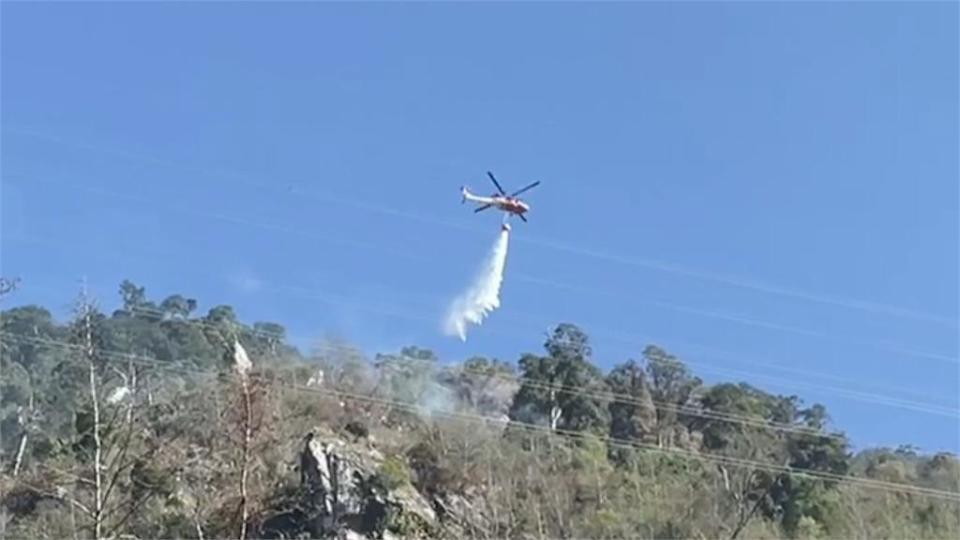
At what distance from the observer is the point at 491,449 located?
108 feet

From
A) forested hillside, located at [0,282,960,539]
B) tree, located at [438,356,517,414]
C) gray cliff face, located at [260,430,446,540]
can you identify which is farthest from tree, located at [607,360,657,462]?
gray cliff face, located at [260,430,446,540]

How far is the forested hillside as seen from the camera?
2722 cm

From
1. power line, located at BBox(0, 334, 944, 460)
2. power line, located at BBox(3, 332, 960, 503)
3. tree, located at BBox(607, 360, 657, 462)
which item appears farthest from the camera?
tree, located at BBox(607, 360, 657, 462)

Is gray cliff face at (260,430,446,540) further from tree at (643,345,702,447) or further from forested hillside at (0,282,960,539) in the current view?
tree at (643,345,702,447)

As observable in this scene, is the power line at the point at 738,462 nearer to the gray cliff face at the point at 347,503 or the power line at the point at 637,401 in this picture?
Answer: the power line at the point at 637,401

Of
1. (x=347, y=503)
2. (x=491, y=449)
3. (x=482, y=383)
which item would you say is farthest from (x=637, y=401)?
(x=347, y=503)

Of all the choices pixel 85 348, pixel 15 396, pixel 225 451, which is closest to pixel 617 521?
pixel 15 396

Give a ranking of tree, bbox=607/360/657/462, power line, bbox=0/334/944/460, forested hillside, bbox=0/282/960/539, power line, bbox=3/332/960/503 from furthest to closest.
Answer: tree, bbox=607/360/657/462 → power line, bbox=0/334/944/460 → power line, bbox=3/332/960/503 → forested hillside, bbox=0/282/960/539

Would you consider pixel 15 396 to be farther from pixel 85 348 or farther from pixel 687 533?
pixel 85 348

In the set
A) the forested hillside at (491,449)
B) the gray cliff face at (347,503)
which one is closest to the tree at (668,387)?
the forested hillside at (491,449)

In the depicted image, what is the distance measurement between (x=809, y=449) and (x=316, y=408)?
39.1 feet

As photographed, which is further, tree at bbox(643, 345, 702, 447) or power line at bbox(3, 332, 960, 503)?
tree at bbox(643, 345, 702, 447)

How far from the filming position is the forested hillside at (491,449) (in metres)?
27.2

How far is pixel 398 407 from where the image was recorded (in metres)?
35.1
